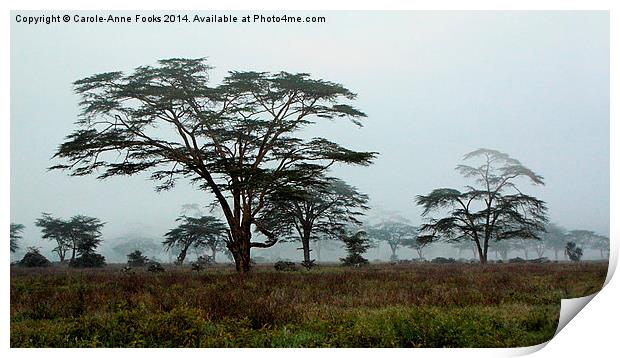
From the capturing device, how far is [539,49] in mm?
6613

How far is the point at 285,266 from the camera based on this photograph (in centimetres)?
677

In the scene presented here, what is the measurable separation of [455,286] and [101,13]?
13.5ft

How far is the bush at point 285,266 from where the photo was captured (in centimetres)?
675

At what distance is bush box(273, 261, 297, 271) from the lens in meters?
6.75

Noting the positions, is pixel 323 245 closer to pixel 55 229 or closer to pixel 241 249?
pixel 241 249

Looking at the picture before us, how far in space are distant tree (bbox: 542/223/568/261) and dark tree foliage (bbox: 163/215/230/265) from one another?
302cm

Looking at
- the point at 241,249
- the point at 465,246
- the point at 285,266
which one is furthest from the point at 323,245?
the point at 465,246

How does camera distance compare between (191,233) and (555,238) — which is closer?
(191,233)

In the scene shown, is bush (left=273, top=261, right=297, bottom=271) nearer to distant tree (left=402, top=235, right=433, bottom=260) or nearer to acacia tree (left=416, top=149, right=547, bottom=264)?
distant tree (left=402, top=235, right=433, bottom=260)

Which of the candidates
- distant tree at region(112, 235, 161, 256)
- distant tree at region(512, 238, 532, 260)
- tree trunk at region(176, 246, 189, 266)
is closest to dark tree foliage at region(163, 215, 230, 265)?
tree trunk at region(176, 246, 189, 266)

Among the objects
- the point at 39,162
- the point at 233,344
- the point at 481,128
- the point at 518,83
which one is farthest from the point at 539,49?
the point at 39,162

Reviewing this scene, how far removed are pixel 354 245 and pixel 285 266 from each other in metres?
0.68
